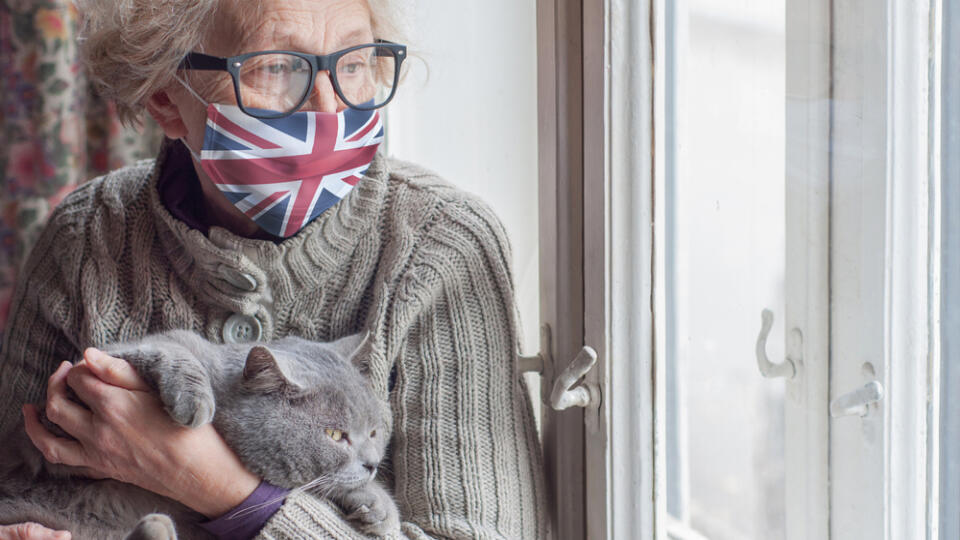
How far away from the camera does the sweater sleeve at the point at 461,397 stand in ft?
3.38

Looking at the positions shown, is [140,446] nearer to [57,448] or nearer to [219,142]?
[57,448]

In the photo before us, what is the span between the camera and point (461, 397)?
1.06 m

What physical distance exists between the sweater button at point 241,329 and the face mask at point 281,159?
133mm

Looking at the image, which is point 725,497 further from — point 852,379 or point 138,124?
point 138,124

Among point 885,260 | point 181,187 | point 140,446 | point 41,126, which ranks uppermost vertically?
point 41,126

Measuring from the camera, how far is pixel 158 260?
1.11m

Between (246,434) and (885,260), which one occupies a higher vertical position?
(885,260)

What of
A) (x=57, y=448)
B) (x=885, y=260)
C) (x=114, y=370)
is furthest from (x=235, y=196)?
(x=885, y=260)

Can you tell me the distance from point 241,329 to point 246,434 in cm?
21

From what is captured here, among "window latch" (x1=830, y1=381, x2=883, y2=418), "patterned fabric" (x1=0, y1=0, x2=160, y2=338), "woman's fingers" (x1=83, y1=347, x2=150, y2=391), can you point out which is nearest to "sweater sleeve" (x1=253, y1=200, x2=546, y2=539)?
"woman's fingers" (x1=83, y1=347, x2=150, y2=391)

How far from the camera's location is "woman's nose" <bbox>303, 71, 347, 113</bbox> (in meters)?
1.00

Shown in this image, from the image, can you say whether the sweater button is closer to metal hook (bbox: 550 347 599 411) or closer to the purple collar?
the purple collar
